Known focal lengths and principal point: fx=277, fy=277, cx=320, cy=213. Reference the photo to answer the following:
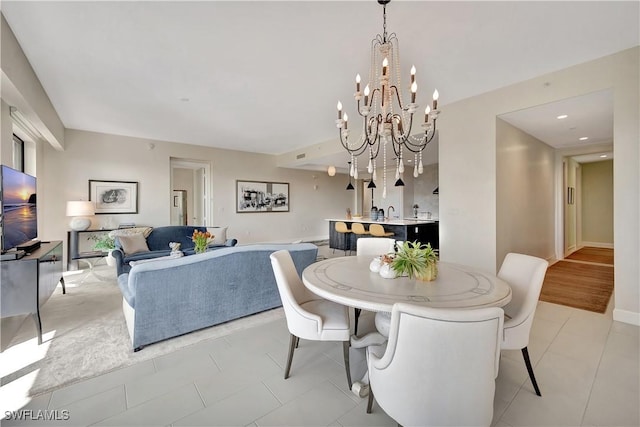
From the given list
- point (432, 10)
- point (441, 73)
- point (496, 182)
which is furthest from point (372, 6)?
point (496, 182)

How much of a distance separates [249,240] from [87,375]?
5.87 m

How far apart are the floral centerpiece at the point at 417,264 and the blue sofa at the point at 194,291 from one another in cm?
147

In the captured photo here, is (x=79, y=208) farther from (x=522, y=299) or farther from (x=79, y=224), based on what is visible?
(x=522, y=299)

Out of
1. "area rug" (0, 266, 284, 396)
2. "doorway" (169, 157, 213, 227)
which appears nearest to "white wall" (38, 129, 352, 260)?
"doorway" (169, 157, 213, 227)

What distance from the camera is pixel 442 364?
105 centimetres

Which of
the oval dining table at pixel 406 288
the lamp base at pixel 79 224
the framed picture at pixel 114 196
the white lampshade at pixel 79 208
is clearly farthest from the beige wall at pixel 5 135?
the oval dining table at pixel 406 288

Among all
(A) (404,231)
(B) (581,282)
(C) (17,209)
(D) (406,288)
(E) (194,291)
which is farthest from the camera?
(A) (404,231)

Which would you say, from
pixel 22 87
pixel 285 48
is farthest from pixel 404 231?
pixel 22 87

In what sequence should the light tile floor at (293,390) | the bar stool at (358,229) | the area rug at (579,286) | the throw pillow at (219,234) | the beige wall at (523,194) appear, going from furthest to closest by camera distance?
the bar stool at (358,229) → the throw pillow at (219,234) → the beige wall at (523,194) → the area rug at (579,286) → the light tile floor at (293,390)

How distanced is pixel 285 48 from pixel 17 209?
3045 millimetres

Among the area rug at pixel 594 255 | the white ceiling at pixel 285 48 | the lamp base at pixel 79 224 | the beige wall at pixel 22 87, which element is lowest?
the area rug at pixel 594 255

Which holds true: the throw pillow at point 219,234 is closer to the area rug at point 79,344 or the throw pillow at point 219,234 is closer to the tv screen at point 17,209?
the area rug at point 79,344

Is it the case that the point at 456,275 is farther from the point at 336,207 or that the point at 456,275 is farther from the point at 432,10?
the point at 336,207

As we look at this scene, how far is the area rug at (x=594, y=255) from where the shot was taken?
19.3ft
